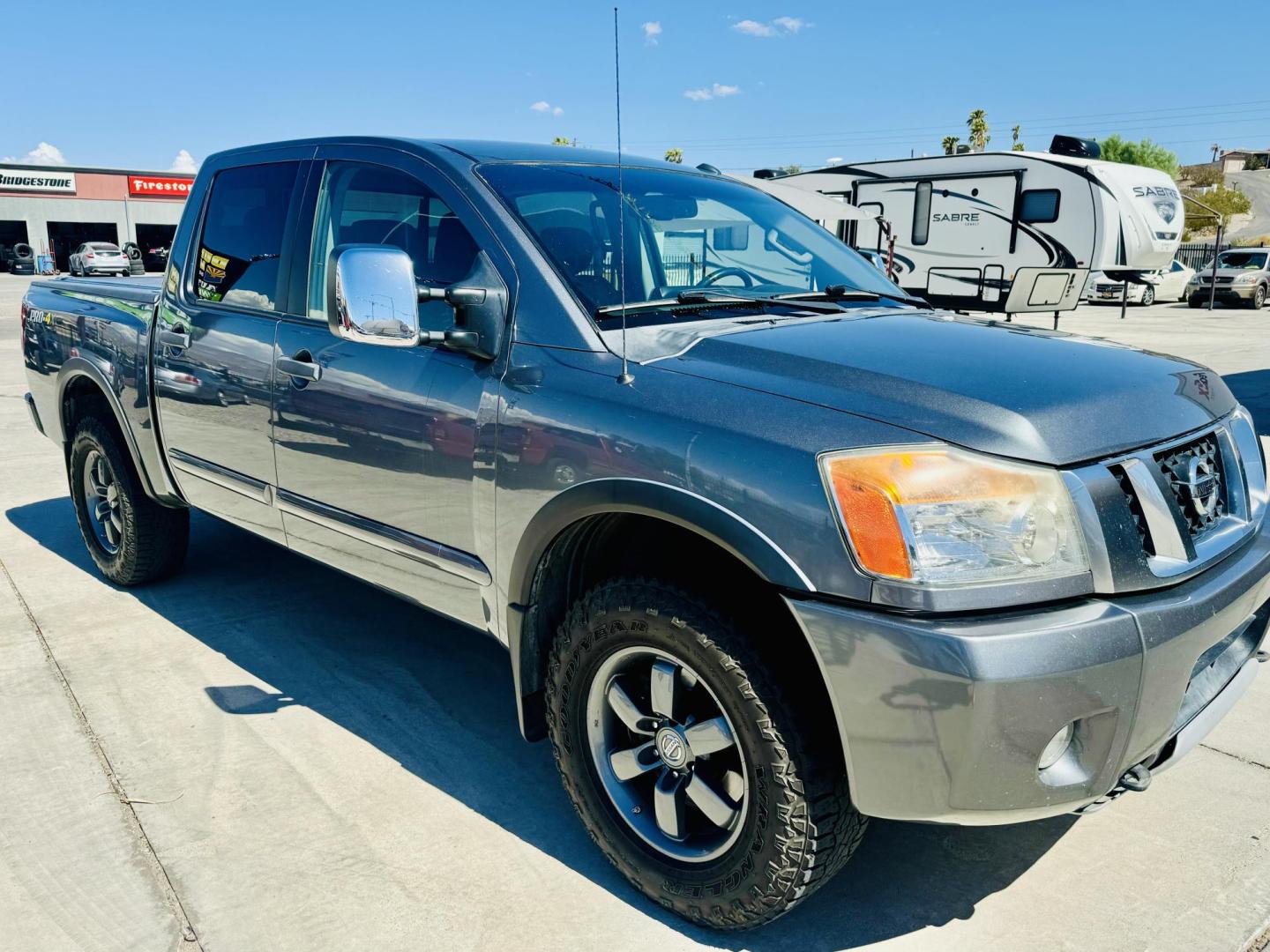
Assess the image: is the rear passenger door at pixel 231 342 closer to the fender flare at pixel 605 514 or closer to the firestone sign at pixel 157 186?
the fender flare at pixel 605 514

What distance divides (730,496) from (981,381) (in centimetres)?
61

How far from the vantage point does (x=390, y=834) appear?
277 cm

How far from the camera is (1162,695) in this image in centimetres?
199

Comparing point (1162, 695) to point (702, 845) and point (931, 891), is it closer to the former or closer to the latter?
point (931, 891)

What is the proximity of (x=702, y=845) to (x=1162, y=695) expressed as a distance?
1047mm

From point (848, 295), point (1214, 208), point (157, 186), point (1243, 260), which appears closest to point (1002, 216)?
point (1243, 260)

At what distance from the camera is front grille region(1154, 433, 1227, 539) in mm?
2182

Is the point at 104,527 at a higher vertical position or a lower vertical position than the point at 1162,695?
lower

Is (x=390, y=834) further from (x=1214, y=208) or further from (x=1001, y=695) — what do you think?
(x=1214, y=208)

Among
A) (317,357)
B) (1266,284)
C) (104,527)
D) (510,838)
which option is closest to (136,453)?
(104,527)

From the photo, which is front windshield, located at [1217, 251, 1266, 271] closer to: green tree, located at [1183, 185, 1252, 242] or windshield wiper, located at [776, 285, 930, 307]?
windshield wiper, located at [776, 285, 930, 307]

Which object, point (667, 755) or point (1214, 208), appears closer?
point (667, 755)

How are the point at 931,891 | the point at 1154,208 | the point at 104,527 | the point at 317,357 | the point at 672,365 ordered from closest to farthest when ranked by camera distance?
1. the point at 672,365
2. the point at 931,891
3. the point at 317,357
4. the point at 104,527
5. the point at 1154,208

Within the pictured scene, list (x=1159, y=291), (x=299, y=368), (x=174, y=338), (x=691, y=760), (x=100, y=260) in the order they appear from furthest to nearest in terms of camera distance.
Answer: (x=100, y=260)
(x=1159, y=291)
(x=174, y=338)
(x=299, y=368)
(x=691, y=760)
